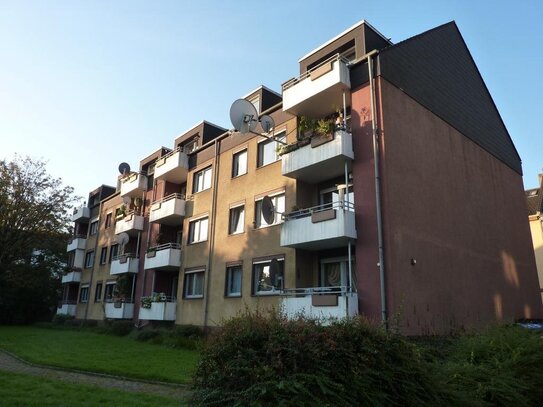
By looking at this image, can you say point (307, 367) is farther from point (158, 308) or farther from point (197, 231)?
point (158, 308)

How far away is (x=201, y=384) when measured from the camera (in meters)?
6.26

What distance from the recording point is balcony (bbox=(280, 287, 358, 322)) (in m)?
14.4

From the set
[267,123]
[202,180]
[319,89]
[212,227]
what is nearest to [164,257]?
[212,227]

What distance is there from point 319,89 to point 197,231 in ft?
35.6

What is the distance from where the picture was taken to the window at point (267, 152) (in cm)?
2014

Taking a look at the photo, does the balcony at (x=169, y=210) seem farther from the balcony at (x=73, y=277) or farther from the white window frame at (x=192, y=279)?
the balcony at (x=73, y=277)

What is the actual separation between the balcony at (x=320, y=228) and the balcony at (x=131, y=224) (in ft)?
51.3

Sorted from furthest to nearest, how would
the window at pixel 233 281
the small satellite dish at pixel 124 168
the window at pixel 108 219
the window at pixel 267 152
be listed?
the window at pixel 108 219, the small satellite dish at pixel 124 168, the window at pixel 233 281, the window at pixel 267 152

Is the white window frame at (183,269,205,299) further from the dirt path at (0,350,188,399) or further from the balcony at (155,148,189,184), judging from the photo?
the dirt path at (0,350,188,399)

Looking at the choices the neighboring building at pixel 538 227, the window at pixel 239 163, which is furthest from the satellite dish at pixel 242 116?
the neighboring building at pixel 538 227

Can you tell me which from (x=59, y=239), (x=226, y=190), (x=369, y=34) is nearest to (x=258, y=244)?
(x=226, y=190)

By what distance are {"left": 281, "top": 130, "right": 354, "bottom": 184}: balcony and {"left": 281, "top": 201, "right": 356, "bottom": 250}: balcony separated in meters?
1.55

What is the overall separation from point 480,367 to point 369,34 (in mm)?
13981

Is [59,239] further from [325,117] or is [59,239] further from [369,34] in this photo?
[369,34]
